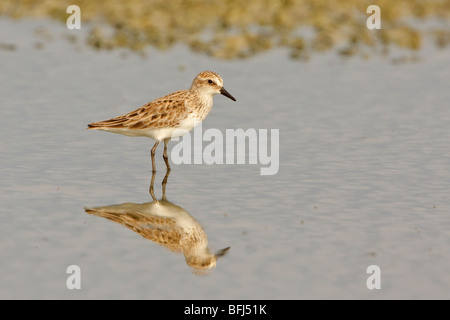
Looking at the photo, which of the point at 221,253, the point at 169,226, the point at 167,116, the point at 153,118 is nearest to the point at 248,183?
the point at 167,116

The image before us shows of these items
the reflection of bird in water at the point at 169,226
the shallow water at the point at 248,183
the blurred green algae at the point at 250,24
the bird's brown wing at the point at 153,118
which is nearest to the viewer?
the shallow water at the point at 248,183

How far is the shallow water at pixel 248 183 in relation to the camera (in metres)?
10.4

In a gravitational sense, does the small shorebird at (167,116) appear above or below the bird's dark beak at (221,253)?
above

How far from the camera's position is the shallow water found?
10.4 meters

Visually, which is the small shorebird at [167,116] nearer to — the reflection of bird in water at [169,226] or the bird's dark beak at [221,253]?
the reflection of bird in water at [169,226]

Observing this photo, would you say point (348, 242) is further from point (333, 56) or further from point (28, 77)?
point (333, 56)

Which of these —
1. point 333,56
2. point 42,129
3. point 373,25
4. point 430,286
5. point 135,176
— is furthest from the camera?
point 373,25

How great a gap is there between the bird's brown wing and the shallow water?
727mm

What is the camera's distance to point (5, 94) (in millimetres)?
20844

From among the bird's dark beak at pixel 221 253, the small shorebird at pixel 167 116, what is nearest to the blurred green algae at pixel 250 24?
the small shorebird at pixel 167 116

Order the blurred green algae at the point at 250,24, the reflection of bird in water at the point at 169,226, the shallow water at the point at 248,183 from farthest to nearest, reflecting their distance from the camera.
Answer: the blurred green algae at the point at 250,24
the reflection of bird in water at the point at 169,226
the shallow water at the point at 248,183

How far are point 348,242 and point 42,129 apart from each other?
8386 millimetres

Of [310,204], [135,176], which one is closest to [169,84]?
[135,176]

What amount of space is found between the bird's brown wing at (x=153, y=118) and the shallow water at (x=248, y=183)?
73 cm
